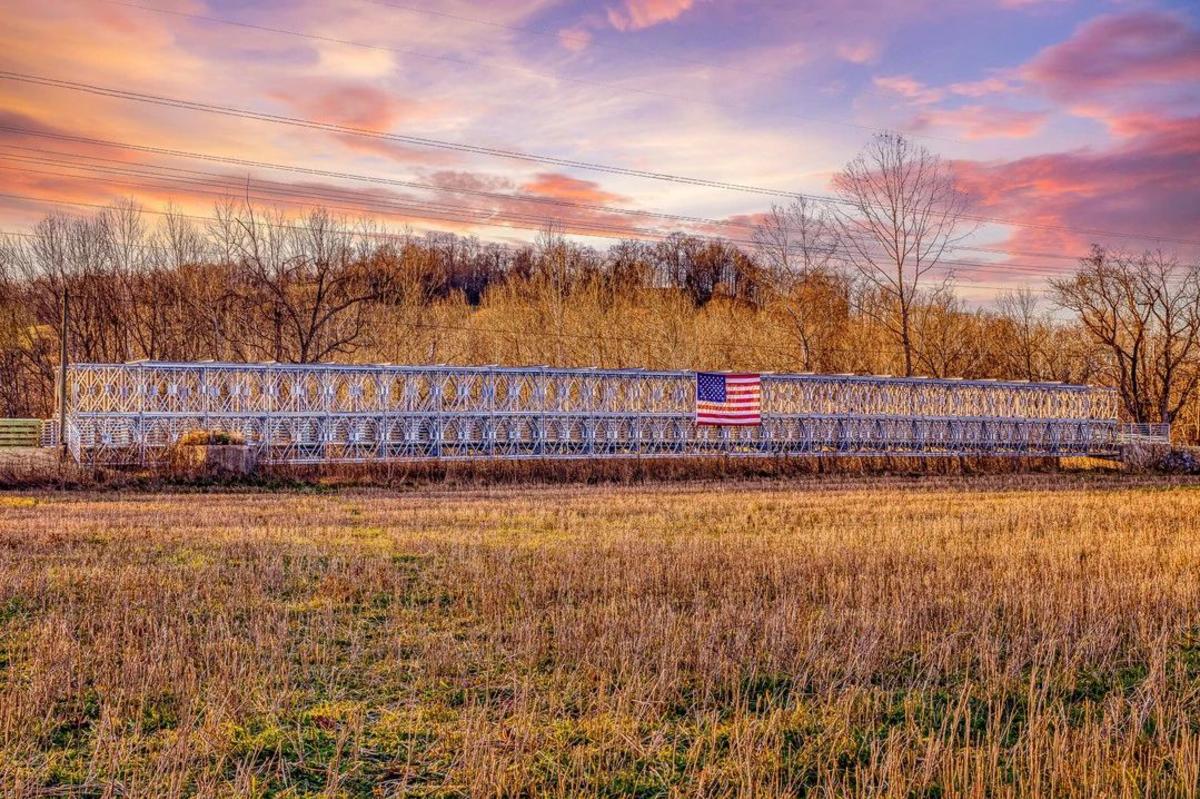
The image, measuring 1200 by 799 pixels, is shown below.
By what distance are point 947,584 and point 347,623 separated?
704 centimetres

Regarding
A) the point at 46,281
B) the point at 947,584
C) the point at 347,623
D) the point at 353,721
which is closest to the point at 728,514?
the point at 947,584

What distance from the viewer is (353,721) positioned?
7004 millimetres

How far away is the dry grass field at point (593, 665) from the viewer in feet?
20.1

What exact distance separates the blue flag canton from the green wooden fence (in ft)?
92.1

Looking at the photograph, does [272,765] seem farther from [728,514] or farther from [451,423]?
[451,423]

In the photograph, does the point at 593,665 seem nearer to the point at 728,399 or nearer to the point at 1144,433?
Result: the point at 728,399

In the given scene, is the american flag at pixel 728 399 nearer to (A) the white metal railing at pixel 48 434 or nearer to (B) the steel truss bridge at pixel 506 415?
(B) the steel truss bridge at pixel 506 415

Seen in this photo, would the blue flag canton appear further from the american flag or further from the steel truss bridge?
the steel truss bridge

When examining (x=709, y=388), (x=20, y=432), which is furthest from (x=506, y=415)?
(x=20, y=432)

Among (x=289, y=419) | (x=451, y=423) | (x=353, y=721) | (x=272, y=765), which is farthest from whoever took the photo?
(x=451, y=423)

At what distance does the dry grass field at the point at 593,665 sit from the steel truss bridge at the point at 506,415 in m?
17.8

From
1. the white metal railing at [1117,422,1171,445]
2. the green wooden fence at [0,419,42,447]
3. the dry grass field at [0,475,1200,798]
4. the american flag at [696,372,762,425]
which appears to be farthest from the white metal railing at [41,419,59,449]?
the white metal railing at [1117,422,1171,445]

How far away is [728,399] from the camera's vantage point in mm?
38562

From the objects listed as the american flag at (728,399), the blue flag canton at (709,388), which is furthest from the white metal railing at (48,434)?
the american flag at (728,399)
